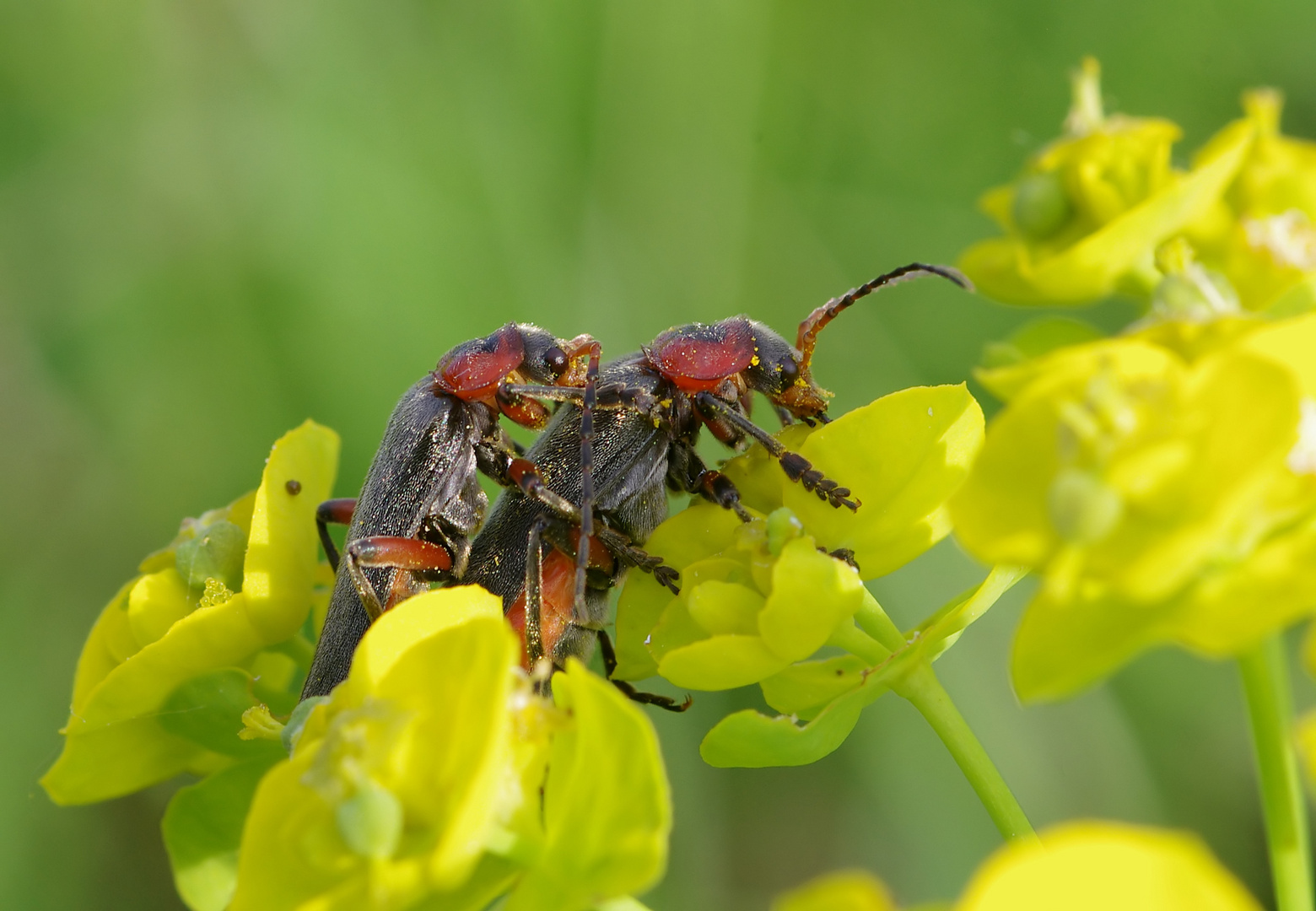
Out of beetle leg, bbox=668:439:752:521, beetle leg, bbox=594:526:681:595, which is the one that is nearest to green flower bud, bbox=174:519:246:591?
beetle leg, bbox=594:526:681:595

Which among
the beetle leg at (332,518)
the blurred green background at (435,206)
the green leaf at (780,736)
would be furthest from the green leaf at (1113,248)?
the blurred green background at (435,206)

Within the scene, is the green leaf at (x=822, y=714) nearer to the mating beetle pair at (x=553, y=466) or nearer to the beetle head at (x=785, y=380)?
the mating beetle pair at (x=553, y=466)

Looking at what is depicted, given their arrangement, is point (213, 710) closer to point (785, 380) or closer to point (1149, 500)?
point (785, 380)

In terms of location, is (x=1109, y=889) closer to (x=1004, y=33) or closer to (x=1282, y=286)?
(x=1282, y=286)

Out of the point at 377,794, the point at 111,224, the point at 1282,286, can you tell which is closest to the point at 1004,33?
the point at 1282,286

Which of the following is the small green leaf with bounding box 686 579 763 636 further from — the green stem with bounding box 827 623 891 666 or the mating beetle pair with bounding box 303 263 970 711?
the mating beetle pair with bounding box 303 263 970 711

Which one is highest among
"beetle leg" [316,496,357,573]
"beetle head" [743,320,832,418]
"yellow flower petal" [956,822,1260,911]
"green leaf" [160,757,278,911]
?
"yellow flower petal" [956,822,1260,911]
